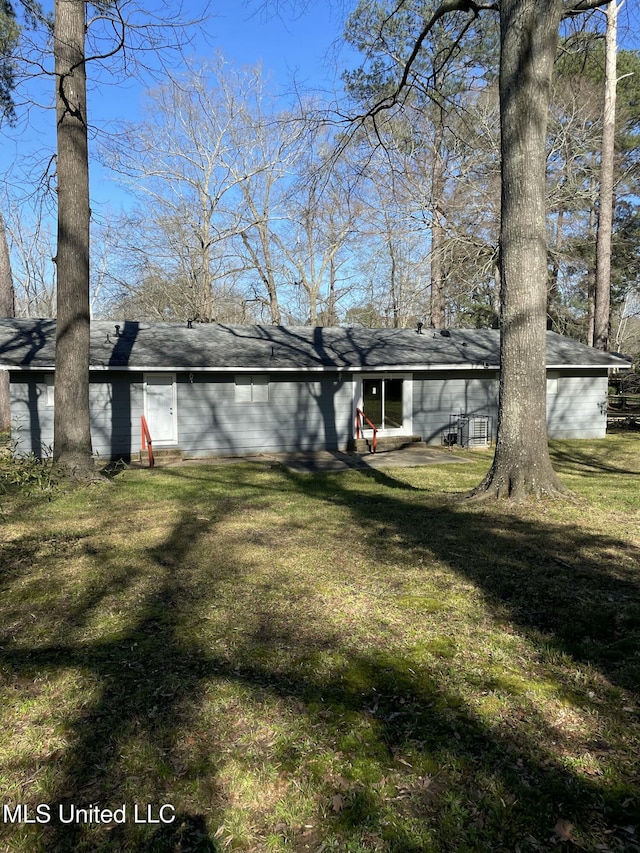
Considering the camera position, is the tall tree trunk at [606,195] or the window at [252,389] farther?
the tall tree trunk at [606,195]

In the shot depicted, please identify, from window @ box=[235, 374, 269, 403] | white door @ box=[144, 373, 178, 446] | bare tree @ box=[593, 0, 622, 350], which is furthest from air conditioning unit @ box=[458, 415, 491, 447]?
white door @ box=[144, 373, 178, 446]

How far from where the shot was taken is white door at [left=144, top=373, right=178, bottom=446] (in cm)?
1219

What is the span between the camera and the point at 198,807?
6.92ft

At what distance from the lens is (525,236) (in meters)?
6.31

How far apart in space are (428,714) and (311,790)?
745 millimetres

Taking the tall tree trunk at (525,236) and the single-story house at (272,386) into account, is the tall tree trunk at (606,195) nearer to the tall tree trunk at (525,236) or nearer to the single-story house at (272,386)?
the single-story house at (272,386)

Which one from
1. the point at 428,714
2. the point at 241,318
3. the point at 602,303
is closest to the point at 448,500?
the point at 428,714

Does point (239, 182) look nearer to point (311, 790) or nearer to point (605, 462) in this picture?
point (605, 462)

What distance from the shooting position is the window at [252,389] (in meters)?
12.8

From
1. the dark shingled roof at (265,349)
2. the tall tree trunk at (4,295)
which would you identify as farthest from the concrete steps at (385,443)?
the tall tree trunk at (4,295)

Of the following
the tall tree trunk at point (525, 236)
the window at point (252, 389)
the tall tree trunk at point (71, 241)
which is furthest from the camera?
the window at point (252, 389)

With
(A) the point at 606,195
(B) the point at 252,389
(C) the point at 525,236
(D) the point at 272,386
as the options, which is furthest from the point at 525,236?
(A) the point at 606,195

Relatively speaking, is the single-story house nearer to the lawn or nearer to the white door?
the white door

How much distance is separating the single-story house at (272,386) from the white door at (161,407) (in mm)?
23
